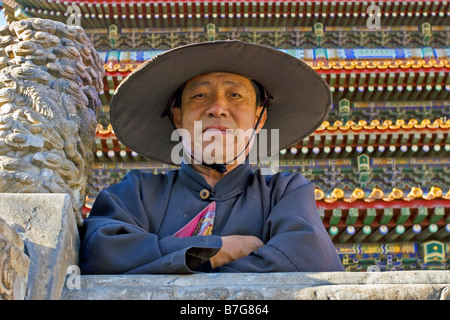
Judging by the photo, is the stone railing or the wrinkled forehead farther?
the wrinkled forehead

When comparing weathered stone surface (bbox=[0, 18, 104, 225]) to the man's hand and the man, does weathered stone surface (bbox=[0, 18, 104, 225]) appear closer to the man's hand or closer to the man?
the man

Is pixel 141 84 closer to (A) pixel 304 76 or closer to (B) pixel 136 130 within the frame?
(B) pixel 136 130

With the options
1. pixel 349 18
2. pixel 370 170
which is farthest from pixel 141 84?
pixel 349 18

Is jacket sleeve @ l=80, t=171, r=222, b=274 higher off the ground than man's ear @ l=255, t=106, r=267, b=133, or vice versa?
man's ear @ l=255, t=106, r=267, b=133

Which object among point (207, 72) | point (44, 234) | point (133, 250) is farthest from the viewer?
point (207, 72)

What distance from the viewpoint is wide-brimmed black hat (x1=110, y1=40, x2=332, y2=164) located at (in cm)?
291

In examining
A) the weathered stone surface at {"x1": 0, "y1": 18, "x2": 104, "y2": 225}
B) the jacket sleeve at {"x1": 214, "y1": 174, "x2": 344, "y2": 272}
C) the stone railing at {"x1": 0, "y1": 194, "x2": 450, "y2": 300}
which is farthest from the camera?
the weathered stone surface at {"x1": 0, "y1": 18, "x2": 104, "y2": 225}

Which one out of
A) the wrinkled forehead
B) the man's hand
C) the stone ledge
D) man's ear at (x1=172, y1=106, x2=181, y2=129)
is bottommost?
the man's hand

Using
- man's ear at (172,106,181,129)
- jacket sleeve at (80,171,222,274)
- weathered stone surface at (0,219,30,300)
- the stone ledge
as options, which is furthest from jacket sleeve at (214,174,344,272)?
weathered stone surface at (0,219,30,300)

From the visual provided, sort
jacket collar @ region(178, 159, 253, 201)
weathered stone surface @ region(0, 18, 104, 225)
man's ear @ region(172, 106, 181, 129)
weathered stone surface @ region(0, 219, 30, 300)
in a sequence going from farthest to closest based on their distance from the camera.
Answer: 1. man's ear @ region(172, 106, 181, 129)
2. jacket collar @ region(178, 159, 253, 201)
3. weathered stone surface @ region(0, 18, 104, 225)
4. weathered stone surface @ region(0, 219, 30, 300)

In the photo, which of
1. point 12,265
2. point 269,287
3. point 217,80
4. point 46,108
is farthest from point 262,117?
point 12,265

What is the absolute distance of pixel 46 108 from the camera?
8.94ft

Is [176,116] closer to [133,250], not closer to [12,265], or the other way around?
[133,250]

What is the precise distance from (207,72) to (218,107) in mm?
201
